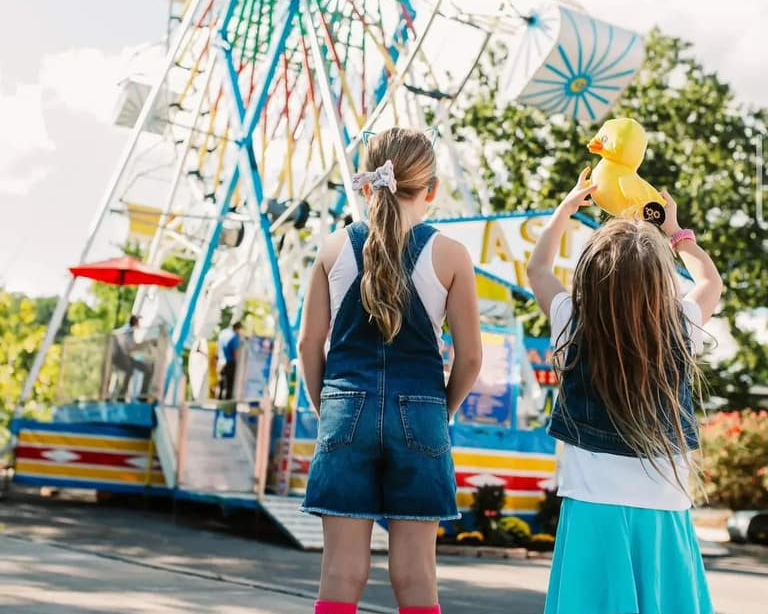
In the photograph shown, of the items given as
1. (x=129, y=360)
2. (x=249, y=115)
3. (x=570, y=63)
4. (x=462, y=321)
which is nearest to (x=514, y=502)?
(x=129, y=360)

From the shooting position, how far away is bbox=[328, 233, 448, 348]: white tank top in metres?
3.48

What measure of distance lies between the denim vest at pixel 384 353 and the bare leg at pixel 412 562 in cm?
38

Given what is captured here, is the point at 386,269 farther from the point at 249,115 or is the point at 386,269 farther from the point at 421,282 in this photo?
the point at 249,115

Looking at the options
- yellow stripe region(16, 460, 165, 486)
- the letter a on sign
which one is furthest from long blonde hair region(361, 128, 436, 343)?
yellow stripe region(16, 460, 165, 486)

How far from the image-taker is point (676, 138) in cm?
3259

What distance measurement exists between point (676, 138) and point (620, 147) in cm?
3003

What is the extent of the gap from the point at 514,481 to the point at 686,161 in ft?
71.5

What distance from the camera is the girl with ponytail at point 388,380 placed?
11.0 ft

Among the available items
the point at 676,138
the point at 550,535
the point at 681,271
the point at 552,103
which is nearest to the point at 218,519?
the point at 550,535

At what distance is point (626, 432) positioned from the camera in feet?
10.2

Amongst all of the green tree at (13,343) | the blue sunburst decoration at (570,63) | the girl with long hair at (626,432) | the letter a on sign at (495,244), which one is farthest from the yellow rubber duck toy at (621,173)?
the green tree at (13,343)

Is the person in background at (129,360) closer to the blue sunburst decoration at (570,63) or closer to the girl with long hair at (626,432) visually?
the blue sunburst decoration at (570,63)

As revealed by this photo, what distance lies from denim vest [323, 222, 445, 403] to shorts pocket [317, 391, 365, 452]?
0.03m

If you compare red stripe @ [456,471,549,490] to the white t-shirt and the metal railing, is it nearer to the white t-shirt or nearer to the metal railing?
the metal railing
